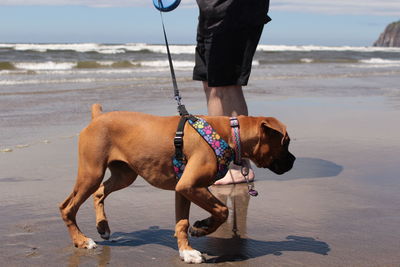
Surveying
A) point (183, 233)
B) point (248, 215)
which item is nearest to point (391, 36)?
point (248, 215)

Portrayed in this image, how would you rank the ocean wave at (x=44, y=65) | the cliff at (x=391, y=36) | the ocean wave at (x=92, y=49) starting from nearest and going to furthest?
the ocean wave at (x=44, y=65) < the ocean wave at (x=92, y=49) < the cliff at (x=391, y=36)

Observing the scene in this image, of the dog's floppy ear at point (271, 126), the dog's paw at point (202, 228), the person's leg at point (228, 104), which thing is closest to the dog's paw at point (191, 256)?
the dog's paw at point (202, 228)

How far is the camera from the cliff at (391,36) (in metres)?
121

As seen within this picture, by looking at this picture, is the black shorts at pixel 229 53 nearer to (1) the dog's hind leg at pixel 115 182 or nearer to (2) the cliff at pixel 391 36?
(1) the dog's hind leg at pixel 115 182

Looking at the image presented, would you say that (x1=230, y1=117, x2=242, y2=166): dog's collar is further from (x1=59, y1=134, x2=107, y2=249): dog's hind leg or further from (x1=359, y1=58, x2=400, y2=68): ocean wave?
(x1=359, y1=58, x2=400, y2=68): ocean wave

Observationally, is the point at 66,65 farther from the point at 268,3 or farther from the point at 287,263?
the point at 287,263

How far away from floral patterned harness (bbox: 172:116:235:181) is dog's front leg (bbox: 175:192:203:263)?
15cm

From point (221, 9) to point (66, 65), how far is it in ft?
60.6

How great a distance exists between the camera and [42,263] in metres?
2.97

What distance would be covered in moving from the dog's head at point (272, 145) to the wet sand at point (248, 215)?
0.49 metres

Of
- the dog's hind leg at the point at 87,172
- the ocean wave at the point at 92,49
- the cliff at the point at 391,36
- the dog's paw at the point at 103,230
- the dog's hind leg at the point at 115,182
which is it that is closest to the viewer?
the dog's hind leg at the point at 87,172

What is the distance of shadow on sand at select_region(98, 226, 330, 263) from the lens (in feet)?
10.3

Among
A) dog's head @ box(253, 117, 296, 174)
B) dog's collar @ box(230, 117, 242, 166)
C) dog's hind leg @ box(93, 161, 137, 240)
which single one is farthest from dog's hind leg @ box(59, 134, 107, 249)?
dog's head @ box(253, 117, 296, 174)

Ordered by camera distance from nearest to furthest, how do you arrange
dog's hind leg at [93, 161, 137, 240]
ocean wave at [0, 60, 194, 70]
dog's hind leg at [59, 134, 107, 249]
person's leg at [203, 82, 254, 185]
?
1. dog's hind leg at [59, 134, 107, 249]
2. dog's hind leg at [93, 161, 137, 240]
3. person's leg at [203, 82, 254, 185]
4. ocean wave at [0, 60, 194, 70]
